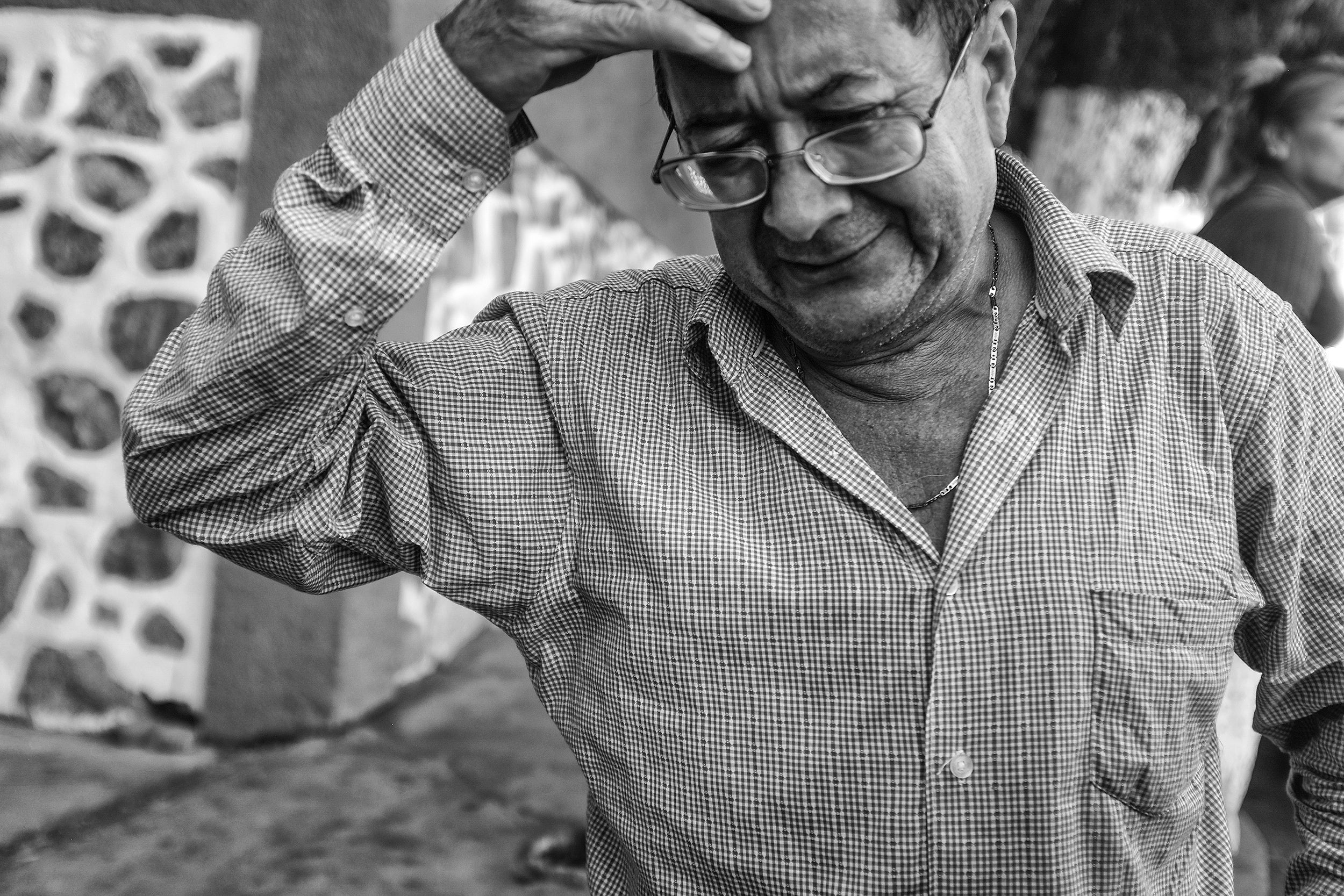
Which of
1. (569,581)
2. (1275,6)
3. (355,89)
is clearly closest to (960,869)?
(569,581)

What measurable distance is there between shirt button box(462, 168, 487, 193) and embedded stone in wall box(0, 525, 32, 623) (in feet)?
8.37

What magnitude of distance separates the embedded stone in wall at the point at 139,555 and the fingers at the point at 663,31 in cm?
249

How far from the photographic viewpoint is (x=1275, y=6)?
682 centimetres

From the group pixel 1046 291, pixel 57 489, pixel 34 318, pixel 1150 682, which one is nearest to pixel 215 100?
pixel 34 318

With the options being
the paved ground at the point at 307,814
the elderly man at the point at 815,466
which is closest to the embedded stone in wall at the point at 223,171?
the paved ground at the point at 307,814

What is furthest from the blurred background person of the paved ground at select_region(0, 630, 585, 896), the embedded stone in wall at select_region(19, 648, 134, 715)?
the embedded stone in wall at select_region(19, 648, 134, 715)

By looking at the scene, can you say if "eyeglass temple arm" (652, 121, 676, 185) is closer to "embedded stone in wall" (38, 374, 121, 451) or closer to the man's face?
the man's face

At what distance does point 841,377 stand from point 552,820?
193 cm

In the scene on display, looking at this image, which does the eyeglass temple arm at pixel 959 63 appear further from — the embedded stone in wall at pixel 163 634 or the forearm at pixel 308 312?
the embedded stone in wall at pixel 163 634

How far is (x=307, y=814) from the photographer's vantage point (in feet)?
10.1

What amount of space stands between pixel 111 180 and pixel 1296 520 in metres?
3.00

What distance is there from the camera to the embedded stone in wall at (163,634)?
11.1ft

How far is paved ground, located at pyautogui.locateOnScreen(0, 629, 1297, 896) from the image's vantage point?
278 cm

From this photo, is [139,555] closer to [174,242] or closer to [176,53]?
[174,242]
